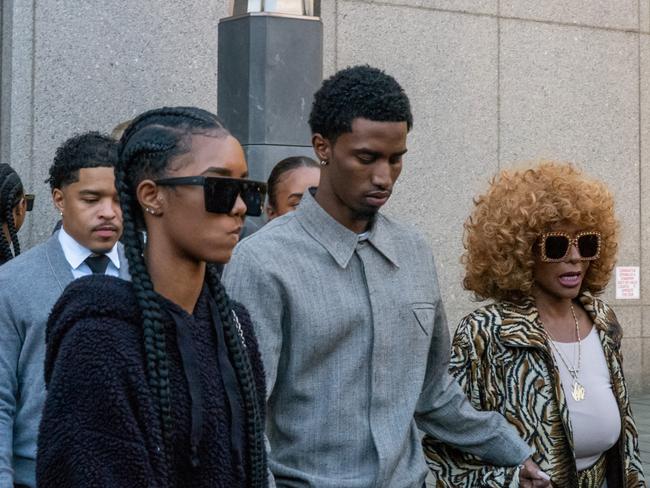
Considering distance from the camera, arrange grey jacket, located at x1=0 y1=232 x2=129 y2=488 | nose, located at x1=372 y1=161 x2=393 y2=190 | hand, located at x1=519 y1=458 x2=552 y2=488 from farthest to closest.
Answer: grey jacket, located at x1=0 y1=232 x2=129 y2=488 < hand, located at x1=519 y1=458 x2=552 y2=488 < nose, located at x1=372 y1=161 x2=393 y2=190

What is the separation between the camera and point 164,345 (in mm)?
2447

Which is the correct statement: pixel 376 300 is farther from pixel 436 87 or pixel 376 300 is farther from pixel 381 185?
pixel 436 87

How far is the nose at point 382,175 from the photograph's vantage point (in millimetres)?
3578

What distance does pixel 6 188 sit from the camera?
646cm

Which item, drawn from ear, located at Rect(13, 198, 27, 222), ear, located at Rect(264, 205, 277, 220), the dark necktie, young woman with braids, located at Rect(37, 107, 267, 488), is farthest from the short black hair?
young woman with braids, located at Rect(37, 107, 267, 488)

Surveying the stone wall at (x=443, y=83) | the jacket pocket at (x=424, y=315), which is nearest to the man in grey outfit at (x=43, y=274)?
the jacket pocket at (x=424, y=315)

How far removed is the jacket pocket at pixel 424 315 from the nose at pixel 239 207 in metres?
1.18

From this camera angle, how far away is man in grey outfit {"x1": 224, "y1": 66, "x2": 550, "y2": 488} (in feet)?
11.4

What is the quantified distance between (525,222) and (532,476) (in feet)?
3.22

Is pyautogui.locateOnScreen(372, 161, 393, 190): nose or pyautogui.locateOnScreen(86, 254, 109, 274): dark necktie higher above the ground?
pyautogui.locateOnScreen(372, 161, 393, 190): nose

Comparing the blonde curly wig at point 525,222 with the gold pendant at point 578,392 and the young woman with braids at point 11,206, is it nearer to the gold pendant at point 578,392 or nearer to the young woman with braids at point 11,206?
the gold pendant at point 578,392

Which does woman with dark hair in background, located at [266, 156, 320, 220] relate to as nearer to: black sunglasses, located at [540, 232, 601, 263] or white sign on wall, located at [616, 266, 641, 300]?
black sunglasses, located at [540, 232, 601, 263]

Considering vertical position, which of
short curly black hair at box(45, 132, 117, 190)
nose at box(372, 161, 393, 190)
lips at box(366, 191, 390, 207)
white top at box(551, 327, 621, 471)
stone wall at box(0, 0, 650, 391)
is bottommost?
white top at box(551, 327, 621, 471)

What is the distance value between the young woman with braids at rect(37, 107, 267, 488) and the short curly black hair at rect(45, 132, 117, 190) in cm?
247
